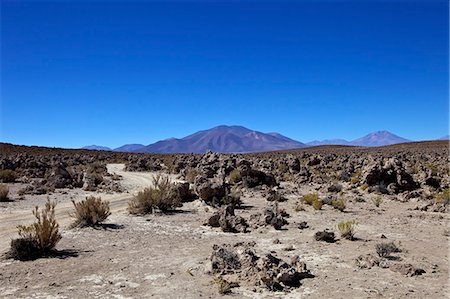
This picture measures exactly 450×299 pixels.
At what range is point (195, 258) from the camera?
9406mm

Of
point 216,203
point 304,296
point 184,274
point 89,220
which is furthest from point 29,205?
point 304,296

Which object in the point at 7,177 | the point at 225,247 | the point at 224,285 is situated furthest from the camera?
the point at 7,177

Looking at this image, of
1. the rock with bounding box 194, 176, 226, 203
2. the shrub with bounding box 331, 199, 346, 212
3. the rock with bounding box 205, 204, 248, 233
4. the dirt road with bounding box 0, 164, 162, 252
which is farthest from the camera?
the rock with bounding box 194, 176, 226, 203

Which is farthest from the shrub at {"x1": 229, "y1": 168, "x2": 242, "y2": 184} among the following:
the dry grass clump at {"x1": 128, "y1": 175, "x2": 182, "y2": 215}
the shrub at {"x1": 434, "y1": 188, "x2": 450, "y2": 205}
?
the shrub at {"x1": 434, "y1": 188, "x2": 450, "y2": 205}

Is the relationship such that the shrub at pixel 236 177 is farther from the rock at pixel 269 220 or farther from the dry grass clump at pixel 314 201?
the rock at pixel 269 220

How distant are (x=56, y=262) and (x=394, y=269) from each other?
6902 mm

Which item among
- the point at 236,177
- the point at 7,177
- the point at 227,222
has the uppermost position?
the point at 236,177

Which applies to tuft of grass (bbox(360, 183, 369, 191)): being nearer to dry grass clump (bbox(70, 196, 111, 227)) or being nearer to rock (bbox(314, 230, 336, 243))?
rock (bbox(314, 230, 336, 243))

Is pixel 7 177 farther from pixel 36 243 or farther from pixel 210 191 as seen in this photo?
pixel 36 243

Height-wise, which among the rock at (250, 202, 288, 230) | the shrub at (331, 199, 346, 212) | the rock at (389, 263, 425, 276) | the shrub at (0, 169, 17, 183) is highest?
the shrub at (0, 169, 17, 183)

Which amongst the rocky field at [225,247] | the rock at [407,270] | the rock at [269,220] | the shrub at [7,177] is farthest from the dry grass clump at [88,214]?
the shrub at [7,177]

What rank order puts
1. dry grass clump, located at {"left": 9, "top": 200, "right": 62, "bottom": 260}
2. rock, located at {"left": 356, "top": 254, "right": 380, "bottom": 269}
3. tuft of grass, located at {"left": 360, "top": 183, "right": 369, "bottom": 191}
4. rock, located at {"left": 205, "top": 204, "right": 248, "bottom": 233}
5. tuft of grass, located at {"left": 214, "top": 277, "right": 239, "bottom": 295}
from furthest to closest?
tuft of grass, located at {"left": 360, "top": 183, "right": 369, "bottom": 191}
rock, located at {"left": 205, "top": 204, "right": 248, "bottom": 233}
dry grass clump, located at {"left": 9, "top": 200, "right": 62, "bottom": 260}
rock, located at {"left": 356, "top": 254, "right": 380, "bottom": 269}
tuft of grass, located at {"left": 214, "top": 277, "right": 239, "bottom": 295}

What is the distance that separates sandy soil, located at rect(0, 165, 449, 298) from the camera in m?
7.31

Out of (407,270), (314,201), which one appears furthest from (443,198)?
(407,270)
